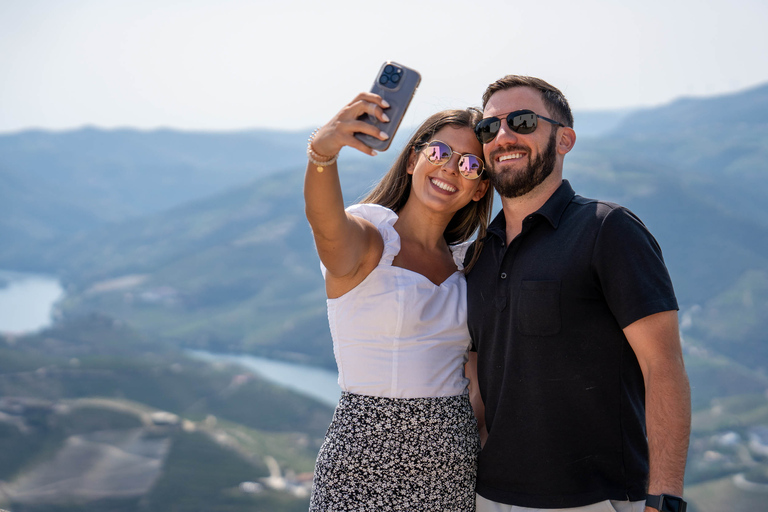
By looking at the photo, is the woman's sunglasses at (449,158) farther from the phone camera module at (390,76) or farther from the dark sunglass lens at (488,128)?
the phone camera module at (390,76)

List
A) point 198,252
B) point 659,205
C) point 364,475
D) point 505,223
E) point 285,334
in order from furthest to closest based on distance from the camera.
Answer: point 198,252 → point 659,205 → point 285,334 → point 505,223 → point 364,475

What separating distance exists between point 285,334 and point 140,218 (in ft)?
287

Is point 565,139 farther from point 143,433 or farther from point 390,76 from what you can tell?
point 143,433

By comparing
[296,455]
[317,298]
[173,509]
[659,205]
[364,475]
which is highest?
[659,205]

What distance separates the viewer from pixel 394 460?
3225 millimetres

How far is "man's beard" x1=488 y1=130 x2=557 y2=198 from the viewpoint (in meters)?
3.41

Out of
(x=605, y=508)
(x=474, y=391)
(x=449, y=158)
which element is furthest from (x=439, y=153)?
(x=605, y=508)

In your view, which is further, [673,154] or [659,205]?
[673,154]

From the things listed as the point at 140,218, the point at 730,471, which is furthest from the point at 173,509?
the point at 140,218

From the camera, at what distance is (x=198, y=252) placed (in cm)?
15612

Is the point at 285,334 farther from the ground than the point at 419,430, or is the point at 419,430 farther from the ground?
the point at 285,334

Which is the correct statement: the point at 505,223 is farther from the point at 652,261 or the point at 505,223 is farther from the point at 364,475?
the point at 364,475

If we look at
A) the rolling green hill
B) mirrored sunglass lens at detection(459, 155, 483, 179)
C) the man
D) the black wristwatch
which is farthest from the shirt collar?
the rolling green hill

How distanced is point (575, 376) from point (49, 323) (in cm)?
Result: 12851
